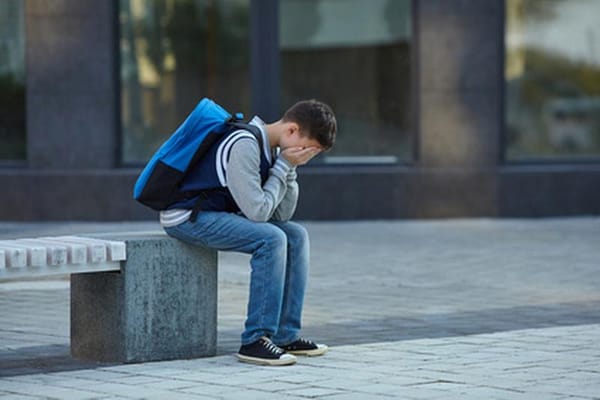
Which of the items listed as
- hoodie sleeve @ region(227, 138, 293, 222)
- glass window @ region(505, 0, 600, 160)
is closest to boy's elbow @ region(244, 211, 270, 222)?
hoodie sleeve @ region(227, 138, 293, 222)

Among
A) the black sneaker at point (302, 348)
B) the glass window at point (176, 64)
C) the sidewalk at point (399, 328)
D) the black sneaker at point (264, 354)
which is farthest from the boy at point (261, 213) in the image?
the glass window at point (176, 64)

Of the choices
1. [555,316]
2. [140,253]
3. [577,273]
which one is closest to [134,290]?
[140,253]

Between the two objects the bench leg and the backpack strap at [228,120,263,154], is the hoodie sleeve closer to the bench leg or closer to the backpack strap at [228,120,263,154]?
the backpack strap at [228,120,263,154]

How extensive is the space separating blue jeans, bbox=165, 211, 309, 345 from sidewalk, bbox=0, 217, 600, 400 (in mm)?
235

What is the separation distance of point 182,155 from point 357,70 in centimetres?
868

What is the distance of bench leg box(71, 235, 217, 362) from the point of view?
6.75 meters

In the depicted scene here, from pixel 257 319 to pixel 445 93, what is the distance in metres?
8.39

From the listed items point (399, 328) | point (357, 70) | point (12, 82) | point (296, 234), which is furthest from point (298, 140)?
point (357, 70)

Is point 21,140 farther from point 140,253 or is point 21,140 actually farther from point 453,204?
point 140,253

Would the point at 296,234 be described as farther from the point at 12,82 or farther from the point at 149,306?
the point at 12,82

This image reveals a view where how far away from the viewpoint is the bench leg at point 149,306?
6754 millimetres

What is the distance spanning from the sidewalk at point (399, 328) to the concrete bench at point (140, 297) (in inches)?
4.5

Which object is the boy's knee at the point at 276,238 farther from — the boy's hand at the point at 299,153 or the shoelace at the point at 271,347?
the shoelace at the point at 271,347

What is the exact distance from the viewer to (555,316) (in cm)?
865
